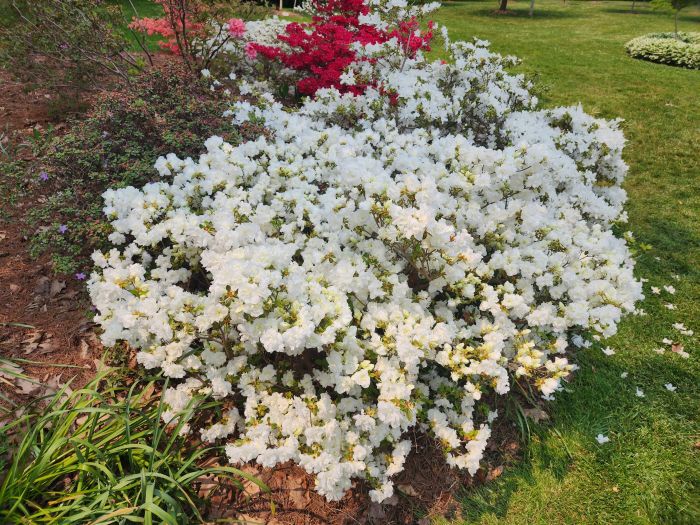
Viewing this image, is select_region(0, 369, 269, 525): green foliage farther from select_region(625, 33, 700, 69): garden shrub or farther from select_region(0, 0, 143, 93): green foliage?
select_region(625, 33, 700, 69): garden shrub

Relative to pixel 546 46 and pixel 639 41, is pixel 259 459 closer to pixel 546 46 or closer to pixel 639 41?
pixel 546 46

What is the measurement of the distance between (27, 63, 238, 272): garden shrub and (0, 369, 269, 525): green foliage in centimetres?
113

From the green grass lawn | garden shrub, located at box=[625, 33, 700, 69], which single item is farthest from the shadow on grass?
the green grass lawn

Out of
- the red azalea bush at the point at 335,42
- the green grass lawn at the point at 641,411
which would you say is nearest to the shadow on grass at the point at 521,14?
the green grass lawn at the point at 641,411

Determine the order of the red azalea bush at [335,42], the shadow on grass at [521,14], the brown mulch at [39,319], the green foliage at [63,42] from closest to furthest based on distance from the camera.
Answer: the brown mulch at [39,319]
the green foliage at [63,42]
the red azalea bush at [335,42]
the shadow on grass at [521,14]

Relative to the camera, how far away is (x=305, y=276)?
272 centimetres

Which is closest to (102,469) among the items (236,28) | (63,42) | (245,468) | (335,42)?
(245,468)

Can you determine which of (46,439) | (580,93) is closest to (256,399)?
(46,439)

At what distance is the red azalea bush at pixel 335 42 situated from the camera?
599 cm

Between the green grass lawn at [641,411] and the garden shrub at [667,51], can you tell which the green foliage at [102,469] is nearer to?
the green grass lawn at [641,411]

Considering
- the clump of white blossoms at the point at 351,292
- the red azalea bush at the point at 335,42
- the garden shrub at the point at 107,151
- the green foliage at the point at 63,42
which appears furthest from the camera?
the red azalea bush at the point at 335,42

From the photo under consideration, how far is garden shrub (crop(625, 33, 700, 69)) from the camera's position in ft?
41.7

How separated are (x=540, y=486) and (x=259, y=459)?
1.94 metres

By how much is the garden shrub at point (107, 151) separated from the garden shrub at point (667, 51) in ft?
46.7
